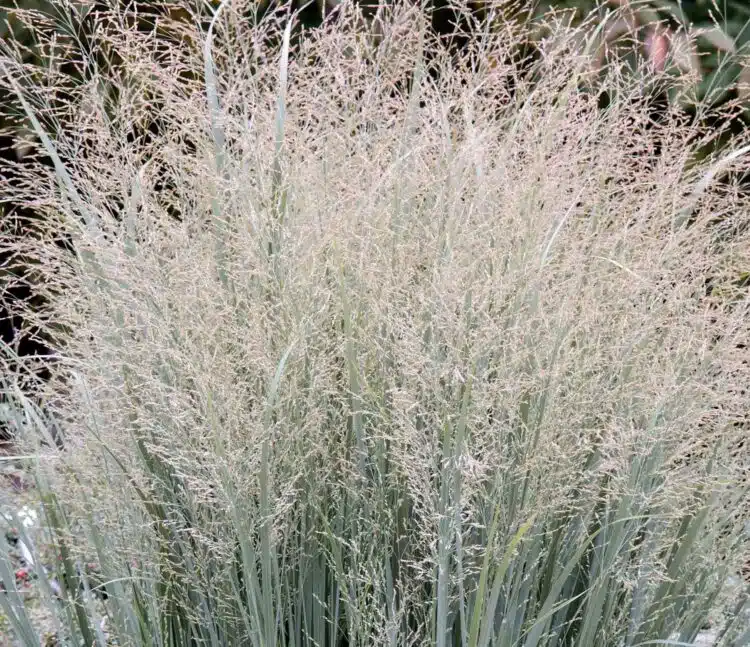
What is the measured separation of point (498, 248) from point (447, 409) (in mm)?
247

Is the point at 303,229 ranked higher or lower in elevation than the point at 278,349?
higher

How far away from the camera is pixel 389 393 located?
4.35 feet

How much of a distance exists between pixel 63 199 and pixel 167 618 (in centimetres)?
66

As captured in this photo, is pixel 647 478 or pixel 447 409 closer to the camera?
pixel 447 409

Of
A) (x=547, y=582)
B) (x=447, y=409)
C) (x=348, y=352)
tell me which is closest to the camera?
(x=447, y=409)

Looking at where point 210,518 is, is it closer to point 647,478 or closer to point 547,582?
point 547,582

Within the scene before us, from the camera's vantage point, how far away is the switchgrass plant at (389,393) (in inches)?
46.8

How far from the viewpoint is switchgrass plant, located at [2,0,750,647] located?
1.19 metres

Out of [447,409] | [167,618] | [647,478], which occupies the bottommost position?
[167,618]

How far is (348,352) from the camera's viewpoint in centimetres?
127

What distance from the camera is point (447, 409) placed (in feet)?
3.84

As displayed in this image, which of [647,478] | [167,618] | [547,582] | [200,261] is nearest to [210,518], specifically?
[167,618]

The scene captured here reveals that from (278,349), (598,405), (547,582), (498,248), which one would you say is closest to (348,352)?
(278,349)

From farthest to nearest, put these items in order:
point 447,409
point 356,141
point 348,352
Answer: point 356,141 < point 348,352 < point 447,409
